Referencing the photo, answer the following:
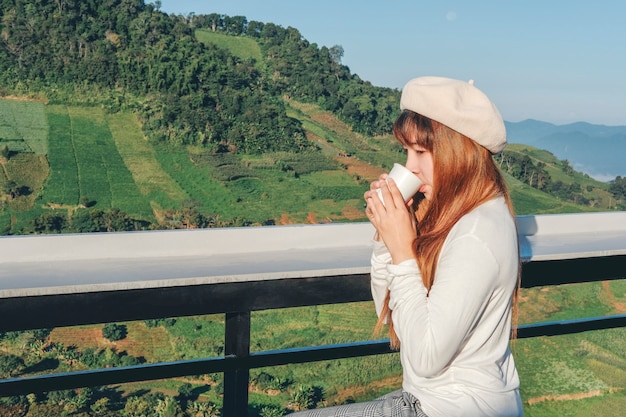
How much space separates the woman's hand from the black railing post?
1.32ft

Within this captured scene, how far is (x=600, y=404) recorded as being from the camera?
250cm

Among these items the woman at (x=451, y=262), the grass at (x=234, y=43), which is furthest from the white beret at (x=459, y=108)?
the grass at (x=234, y=43)

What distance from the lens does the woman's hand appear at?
2.96 feet

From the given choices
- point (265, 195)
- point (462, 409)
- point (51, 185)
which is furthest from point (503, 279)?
point (265, 195)

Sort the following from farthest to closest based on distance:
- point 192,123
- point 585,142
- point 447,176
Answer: point 585,142 → point 192,123 → point 447,176

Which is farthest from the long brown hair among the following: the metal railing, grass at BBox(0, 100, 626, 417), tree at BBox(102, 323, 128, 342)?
tree at BBox(102, 323, 128, 342)

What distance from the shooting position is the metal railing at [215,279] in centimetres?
99

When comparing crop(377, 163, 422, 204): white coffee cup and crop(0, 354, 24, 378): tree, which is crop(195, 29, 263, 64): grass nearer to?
crop(0, 354, 24, 378): tree

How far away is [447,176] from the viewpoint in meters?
0.92

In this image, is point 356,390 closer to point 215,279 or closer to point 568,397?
point 568,397

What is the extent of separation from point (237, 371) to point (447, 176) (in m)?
0.61

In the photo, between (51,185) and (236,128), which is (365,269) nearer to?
(51,185)

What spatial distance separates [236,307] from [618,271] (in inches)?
36.9

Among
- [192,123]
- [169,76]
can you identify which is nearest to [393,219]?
[192,123]
